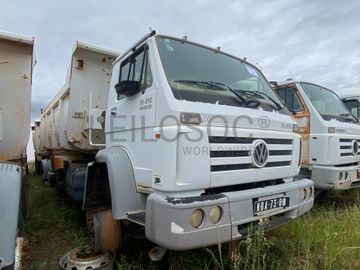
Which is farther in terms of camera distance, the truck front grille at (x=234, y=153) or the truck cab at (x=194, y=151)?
the truck front grille at (x=234, y=153)

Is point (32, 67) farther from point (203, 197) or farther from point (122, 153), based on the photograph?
point (203, 197)

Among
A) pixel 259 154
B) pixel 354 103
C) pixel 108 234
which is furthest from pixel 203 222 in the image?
pixel 354 103

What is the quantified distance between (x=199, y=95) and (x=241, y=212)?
1092 millimetres

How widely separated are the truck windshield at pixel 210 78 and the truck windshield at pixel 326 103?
1.95 meters

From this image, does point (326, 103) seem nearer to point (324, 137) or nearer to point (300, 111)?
point (300, 111)

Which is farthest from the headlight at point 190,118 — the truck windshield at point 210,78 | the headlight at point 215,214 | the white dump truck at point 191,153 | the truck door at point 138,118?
the headlight at point 215,214

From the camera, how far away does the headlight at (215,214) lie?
2357mm

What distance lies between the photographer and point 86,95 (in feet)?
16.4

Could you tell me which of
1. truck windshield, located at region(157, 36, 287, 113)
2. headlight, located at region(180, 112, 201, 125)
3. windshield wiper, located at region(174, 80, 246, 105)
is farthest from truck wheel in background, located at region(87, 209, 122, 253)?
windshield wiper, located at region(174, 80, 246, 105)

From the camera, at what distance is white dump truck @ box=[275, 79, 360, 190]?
4918 millimetres

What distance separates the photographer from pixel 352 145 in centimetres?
529

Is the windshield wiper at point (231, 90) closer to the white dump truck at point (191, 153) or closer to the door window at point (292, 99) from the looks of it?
the white dump truck at point (191, 153)

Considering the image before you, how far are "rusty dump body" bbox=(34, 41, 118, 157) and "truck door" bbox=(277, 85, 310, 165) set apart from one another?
10.5ft

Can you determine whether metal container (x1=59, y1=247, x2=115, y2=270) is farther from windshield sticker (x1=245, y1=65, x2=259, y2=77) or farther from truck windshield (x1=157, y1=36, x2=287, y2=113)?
windshield sticker (x1=245, y1=65, x2=259, y2=77)
